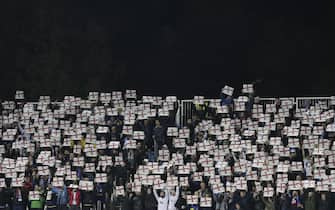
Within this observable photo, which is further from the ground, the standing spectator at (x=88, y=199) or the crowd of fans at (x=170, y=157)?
the crowd of fans at (x=170, y=157)

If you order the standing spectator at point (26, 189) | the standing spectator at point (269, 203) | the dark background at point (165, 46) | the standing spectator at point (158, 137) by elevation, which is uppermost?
the dark background at point (165, 46)

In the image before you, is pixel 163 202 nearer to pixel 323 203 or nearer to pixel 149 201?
pixel 149 201

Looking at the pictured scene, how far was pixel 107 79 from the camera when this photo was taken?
38.9m

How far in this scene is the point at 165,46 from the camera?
4012 centimetres

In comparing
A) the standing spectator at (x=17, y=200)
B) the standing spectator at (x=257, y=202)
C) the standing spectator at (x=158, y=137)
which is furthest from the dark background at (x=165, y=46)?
the standing spectator at (x=257, y=202)

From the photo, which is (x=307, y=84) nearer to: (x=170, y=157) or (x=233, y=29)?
(x=233, y=29)

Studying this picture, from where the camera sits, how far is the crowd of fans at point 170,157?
2955 centimetres

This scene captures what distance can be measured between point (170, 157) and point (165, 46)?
9338 millimetres

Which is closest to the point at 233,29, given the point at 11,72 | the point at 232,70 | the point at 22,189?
the point at 232,70

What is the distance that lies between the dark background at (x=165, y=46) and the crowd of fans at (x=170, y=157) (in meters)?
5.22

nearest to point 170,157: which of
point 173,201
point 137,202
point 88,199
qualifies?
point 173,201

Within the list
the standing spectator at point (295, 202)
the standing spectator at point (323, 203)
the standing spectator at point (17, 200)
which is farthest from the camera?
the standing spectator at point (17, 200)

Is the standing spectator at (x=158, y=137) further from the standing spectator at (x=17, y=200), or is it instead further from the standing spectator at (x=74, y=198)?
the standing spectator at (x=17, y=200)

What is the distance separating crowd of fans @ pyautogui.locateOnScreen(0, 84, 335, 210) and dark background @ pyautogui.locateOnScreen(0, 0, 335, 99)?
17.1ft
